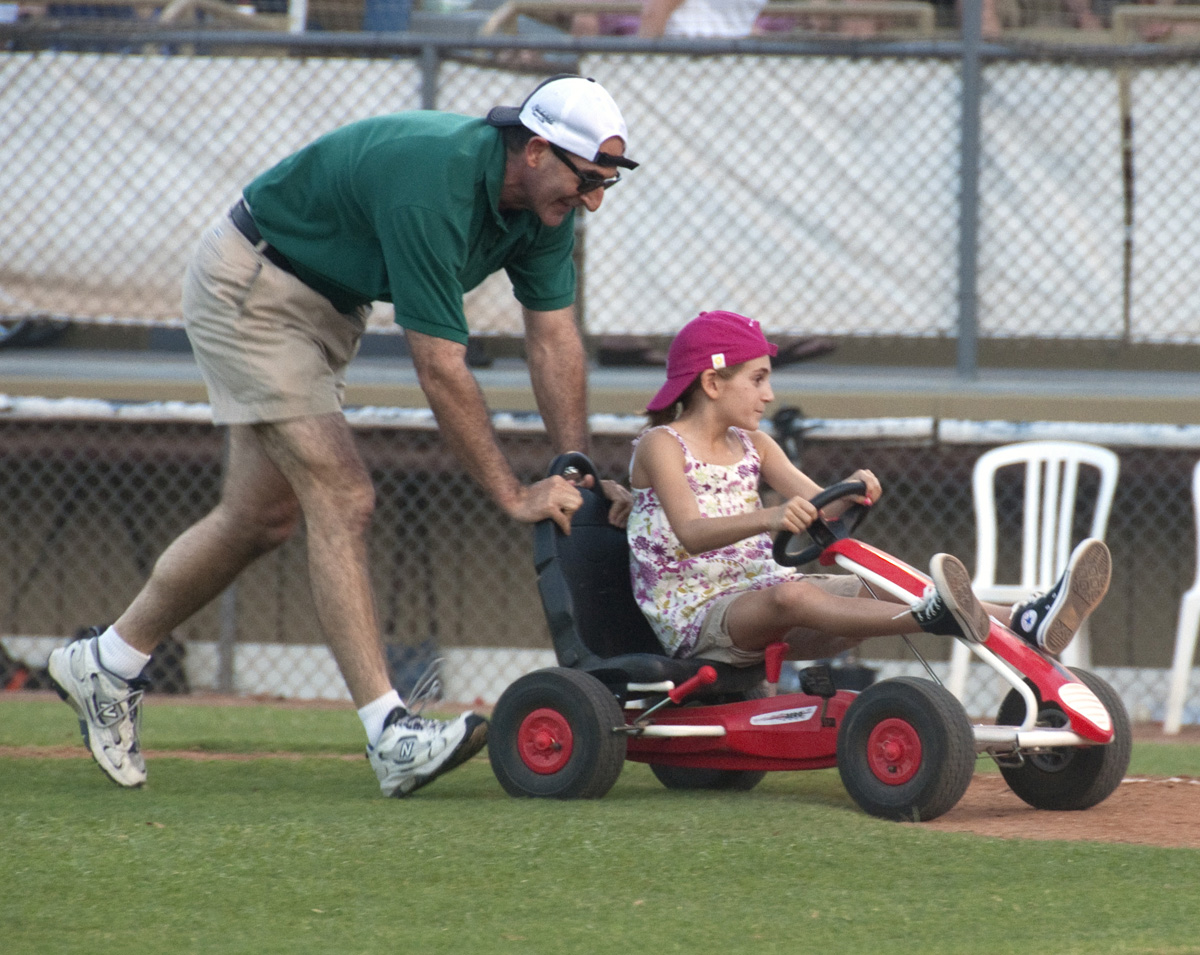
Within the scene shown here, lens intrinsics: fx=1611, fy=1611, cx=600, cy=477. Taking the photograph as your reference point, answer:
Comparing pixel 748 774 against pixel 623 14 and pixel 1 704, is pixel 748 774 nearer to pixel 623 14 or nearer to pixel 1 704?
pixel 1 704

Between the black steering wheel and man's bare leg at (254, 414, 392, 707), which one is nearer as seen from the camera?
the black steering wheel

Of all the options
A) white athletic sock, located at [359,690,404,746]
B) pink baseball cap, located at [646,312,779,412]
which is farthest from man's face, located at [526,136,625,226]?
white athletic sock, located at [359,690,404,746]

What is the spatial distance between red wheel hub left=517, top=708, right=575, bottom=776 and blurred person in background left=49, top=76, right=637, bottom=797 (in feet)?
0.42

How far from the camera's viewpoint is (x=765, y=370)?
13.8ft

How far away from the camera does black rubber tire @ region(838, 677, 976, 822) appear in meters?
3.46

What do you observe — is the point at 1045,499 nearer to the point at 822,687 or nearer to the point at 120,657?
the point at 822,687

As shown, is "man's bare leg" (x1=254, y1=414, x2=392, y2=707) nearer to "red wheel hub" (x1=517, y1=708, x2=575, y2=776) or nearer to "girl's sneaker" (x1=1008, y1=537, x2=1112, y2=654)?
"red wheel hub" (x1=517, y1=708, x2=575, y2=776)

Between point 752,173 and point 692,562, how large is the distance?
342 cm

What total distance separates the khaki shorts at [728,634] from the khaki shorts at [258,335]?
3.65 ft

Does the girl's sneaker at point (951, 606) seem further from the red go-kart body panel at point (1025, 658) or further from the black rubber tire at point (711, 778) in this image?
the black rubber tire at point (711, 778)

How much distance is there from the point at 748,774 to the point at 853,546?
0.86 metres

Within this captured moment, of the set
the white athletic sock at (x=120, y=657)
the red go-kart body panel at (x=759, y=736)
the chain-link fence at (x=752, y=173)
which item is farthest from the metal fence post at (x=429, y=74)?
the red go-kart body panel at (x=759, y=736)

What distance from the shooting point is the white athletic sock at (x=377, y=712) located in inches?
154

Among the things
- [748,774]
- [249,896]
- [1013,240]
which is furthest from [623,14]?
[249,896]
